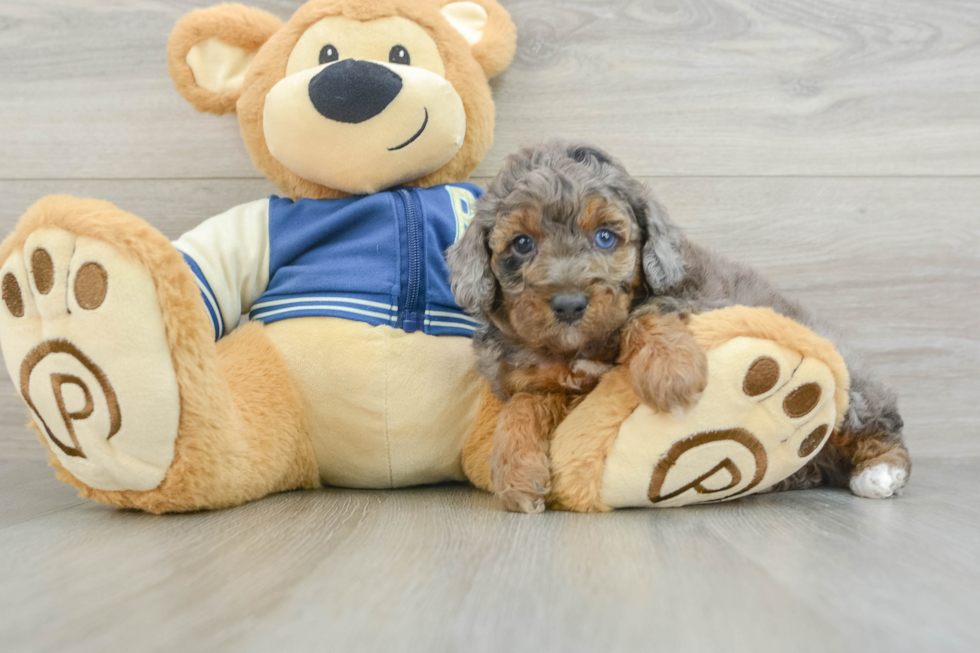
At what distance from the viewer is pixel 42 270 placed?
109 cm

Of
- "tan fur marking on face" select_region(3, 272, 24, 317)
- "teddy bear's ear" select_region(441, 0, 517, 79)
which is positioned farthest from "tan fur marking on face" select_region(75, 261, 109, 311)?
"teddy bear's ear" select_region(441, 0, 517, 79)

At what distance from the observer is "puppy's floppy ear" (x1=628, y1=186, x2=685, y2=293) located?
1157 millimetres

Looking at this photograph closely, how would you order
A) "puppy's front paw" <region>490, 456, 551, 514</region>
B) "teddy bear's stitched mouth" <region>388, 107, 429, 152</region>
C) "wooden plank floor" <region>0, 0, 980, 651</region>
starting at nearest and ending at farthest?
"puppy's front paw" <region>490, 456, 551, 514</region>
"teddy bear's stitched mouth" <region>388, 107, 429, 152</region>
"wooden plank floor" <region>0, 0, 980, 651</region>

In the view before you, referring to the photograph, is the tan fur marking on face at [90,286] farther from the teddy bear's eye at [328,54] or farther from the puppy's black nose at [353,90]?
the teddy bear's eye at [328,54]

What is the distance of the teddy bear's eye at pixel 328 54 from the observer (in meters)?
1.42

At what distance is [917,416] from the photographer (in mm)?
1792

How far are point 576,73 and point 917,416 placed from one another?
121cm

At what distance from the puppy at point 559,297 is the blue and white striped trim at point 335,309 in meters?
0.23

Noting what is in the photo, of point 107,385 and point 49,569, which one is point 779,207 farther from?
point 49,569

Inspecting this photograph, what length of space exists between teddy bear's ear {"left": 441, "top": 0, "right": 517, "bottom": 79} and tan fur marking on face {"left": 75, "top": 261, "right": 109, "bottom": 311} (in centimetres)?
91

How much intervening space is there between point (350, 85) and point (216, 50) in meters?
0.43

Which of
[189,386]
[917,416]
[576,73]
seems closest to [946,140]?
[917,416]

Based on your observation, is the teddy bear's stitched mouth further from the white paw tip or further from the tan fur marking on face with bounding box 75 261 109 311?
the white paw tip

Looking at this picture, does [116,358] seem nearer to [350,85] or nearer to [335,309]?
[335,309]
